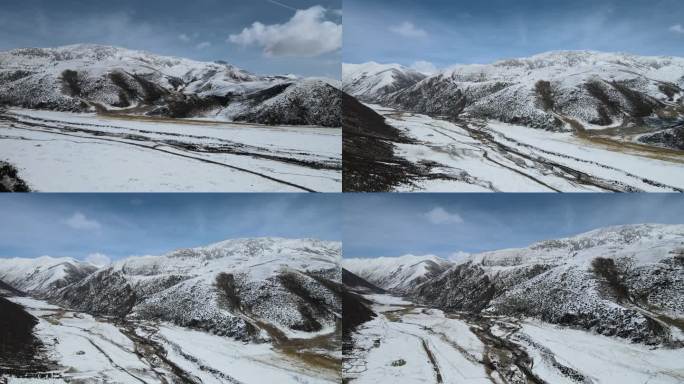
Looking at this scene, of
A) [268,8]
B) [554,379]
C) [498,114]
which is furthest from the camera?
[498,114]

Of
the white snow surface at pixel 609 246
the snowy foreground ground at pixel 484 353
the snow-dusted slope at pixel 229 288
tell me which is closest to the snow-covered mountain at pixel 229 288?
the snow-dusted slope at pixel 229 288

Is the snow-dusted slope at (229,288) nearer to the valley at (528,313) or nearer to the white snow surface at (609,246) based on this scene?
the valley at (528,313)

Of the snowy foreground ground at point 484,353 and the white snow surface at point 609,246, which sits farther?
→ the white snow surface at point 609,246

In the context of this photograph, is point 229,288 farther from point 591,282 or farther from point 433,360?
point 591,282

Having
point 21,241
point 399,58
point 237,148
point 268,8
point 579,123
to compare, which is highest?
point 268,8

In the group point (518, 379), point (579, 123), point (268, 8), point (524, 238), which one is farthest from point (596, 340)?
point (268, 8)

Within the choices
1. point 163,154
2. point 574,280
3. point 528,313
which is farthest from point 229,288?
point 574,280

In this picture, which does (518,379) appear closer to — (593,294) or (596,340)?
(596,340)
